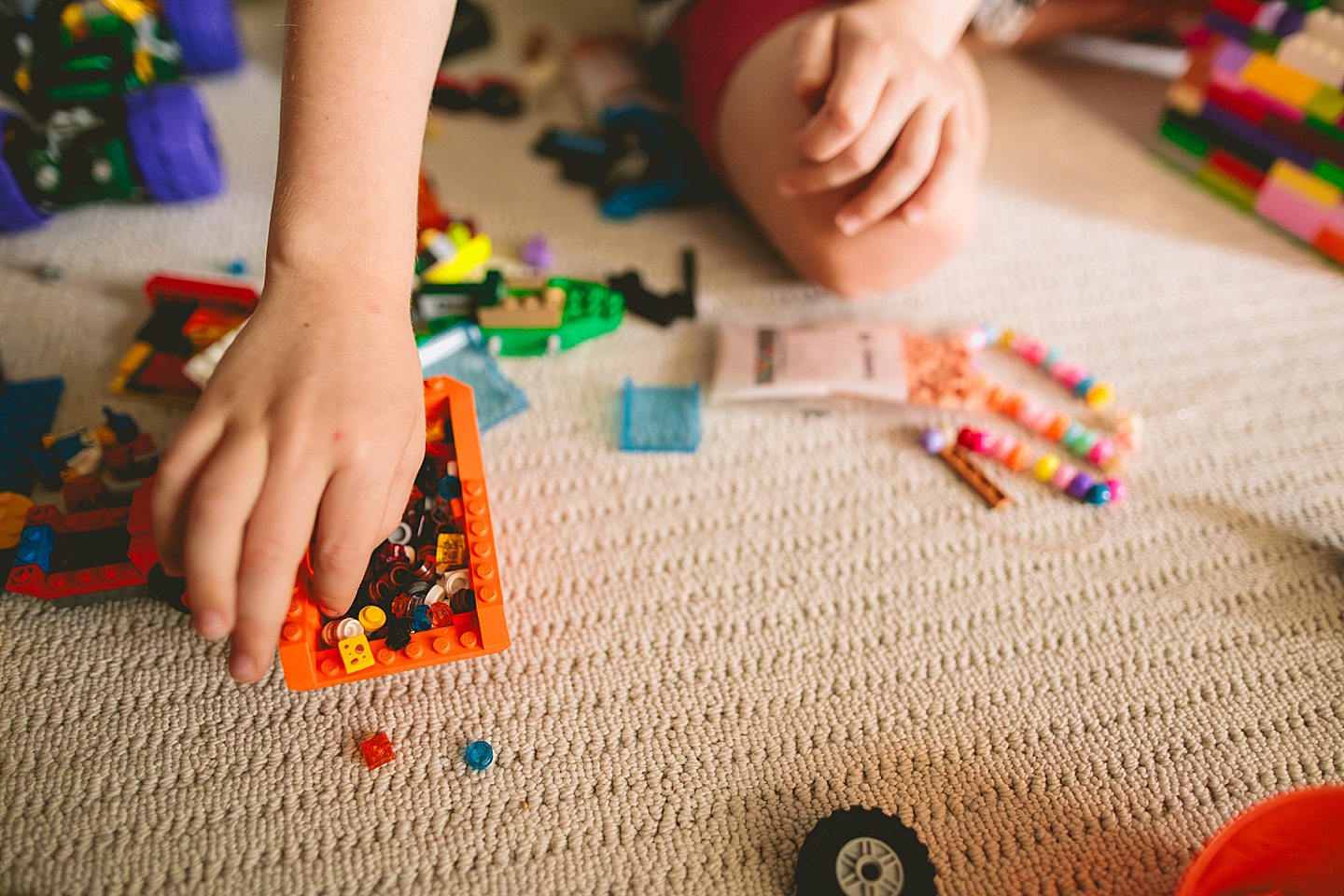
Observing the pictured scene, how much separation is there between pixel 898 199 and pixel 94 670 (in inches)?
28.4

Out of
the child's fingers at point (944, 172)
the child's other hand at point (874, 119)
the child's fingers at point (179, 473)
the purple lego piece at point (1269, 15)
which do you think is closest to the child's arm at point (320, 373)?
the child's fingers at point (179, 473)

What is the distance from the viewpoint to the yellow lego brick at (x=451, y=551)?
583 mm

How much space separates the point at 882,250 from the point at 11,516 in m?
0.74

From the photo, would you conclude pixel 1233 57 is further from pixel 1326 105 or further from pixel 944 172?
pixel 944 172

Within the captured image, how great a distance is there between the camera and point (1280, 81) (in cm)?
89

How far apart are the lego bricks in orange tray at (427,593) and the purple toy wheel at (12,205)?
0.55 meters

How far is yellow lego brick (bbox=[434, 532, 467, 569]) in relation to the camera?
0.58 metres

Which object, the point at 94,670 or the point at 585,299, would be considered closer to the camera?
the point at 94,670

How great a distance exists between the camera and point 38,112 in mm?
837

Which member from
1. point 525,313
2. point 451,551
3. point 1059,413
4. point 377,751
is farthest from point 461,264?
point 1059,413

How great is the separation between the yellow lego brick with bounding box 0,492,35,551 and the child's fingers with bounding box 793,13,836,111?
69 centimetres

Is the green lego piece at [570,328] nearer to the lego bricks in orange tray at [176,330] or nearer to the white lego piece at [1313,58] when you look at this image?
the lego bricks in orange tray at [176,330]

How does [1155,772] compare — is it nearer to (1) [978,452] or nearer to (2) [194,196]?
(1) [978,452]

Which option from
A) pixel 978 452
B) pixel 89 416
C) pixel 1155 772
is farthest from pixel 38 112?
pixel 1155 772
